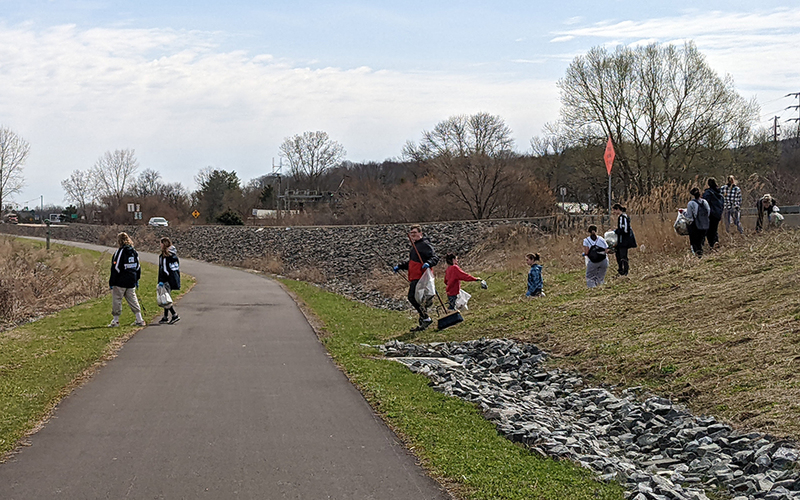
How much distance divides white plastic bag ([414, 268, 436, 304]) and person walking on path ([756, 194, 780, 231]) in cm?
886

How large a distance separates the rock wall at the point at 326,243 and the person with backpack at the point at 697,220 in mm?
17158

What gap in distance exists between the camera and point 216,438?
691cm

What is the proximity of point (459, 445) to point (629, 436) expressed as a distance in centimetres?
184

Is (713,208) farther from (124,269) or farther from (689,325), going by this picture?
(124,269)

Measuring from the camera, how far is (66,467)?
19.6 ft

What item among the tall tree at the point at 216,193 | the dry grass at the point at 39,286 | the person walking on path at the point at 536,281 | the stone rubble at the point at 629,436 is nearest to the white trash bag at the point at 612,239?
the person walking on path at the point at 536,281

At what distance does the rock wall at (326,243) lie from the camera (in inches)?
1496

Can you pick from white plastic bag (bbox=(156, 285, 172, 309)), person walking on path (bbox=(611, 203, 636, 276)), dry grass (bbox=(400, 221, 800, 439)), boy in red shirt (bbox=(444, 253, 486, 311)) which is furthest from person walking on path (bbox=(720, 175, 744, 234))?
white plastic bag (bbox=(156, 285, 172, 309))

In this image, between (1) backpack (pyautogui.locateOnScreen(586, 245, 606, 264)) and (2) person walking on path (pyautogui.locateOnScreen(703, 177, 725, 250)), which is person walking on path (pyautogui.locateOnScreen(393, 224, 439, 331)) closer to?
(1) backpack (pyautogui.locateOnScreen(586, 245, 606, 264))

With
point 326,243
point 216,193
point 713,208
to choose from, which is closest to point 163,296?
point 713,208

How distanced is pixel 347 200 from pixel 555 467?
62375 mm

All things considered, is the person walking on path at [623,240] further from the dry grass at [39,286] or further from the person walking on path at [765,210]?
the dry grass at [39,286]

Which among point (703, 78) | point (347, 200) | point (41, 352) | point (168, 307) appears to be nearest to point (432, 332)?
point (168, 307)

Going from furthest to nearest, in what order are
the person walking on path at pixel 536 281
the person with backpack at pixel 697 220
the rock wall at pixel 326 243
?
the rock wall at pixel 326 243 < the person walking on path at pixel 536 281 < the person with backpack at pixel 697 220
